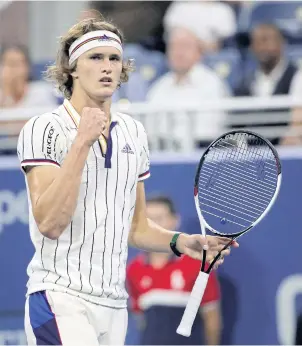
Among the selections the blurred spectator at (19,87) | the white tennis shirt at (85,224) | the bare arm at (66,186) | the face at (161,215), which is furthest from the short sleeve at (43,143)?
the blurred spectator at (19,87)

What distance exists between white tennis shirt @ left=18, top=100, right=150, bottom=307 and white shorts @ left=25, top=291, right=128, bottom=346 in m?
0.04

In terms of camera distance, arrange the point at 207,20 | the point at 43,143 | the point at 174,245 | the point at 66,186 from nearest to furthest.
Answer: the point at 66,186
the point at 43,143
the point at 174,245
the point at 207,20

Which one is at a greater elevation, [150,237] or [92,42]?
[92,42]

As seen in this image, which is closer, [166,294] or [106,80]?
[106,80]

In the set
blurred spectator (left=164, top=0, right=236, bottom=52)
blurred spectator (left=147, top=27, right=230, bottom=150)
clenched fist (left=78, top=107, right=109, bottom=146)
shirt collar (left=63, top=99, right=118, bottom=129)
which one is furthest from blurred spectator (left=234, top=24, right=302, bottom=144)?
clenched fist (left=78, top=107, right=109, bottom=146)

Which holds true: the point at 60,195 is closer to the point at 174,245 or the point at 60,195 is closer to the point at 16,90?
the point at 174,245

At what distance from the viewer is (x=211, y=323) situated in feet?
23.5

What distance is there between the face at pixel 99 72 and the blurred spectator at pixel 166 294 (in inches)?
110

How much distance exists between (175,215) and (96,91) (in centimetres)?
298

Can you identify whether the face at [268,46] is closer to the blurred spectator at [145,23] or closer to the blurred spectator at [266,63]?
the blurred spectator at [266,63]

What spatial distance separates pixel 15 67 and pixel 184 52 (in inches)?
53.8

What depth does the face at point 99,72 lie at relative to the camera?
440 centimetres

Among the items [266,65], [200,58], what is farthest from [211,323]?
[200,58]

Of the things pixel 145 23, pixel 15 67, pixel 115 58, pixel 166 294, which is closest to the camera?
pixel 115 58
